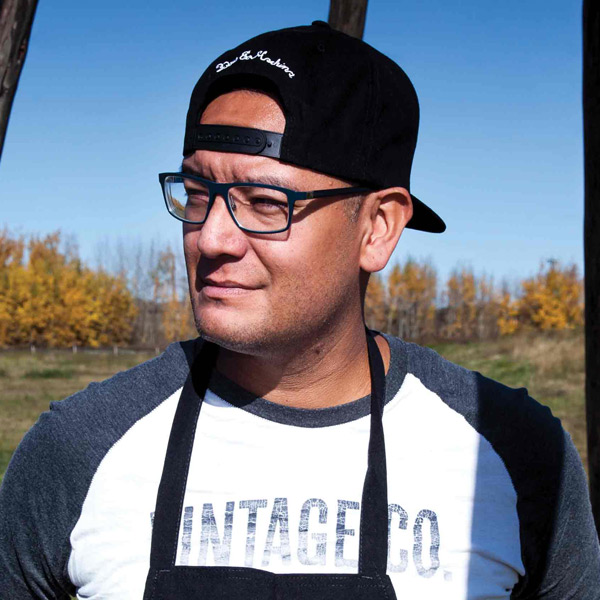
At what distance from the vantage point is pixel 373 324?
160ft

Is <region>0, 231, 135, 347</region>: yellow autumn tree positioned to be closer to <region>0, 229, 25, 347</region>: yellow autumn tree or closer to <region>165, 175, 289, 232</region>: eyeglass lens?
<region>0, 229, 25, 347</region>: yellow autumn tree

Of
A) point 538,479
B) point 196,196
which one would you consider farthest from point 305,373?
point 538,479

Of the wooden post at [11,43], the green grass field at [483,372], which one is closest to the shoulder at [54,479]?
the wooden post at [11,43]

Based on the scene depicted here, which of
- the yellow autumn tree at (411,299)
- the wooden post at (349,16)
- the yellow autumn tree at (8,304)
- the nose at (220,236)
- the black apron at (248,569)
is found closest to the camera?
the black apron at (248,569)

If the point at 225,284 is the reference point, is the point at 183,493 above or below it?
below

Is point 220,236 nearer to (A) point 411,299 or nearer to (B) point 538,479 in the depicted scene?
(B) point 538,479

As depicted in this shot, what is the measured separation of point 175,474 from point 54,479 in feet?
0.93

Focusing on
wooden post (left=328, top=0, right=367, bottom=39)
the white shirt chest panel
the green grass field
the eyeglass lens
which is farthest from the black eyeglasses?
the green grass field

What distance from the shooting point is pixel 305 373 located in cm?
194

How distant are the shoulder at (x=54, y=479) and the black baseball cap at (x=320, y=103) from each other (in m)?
0.67

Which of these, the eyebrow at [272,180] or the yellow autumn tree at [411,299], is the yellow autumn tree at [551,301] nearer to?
the yellow autumn tree at [411,299]

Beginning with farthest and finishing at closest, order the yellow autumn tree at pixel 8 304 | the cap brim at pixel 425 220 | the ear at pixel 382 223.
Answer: the yellow autumn tree at pixel 8 304
the cap brim at pixel 425 220
the ear at pixel 382 223

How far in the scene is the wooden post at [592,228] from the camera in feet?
10.2

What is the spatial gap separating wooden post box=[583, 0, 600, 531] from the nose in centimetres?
188
